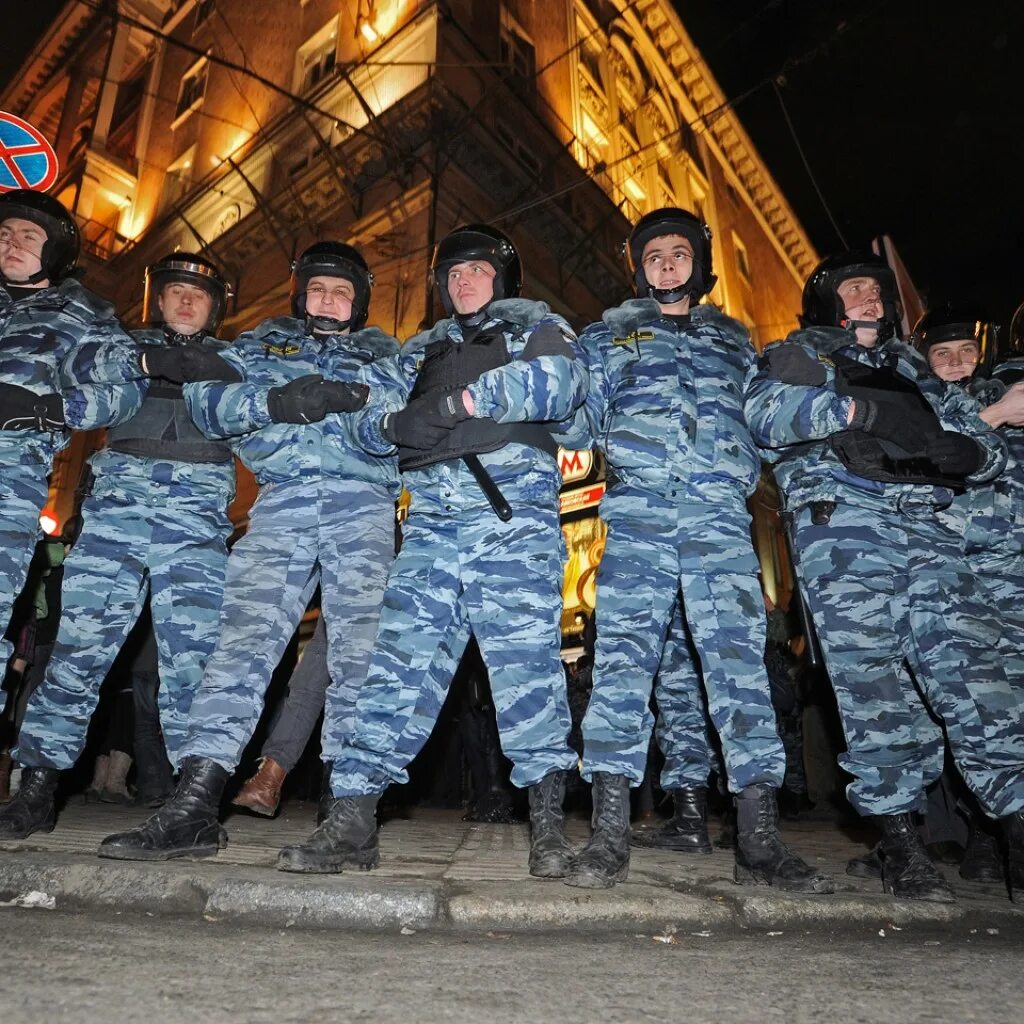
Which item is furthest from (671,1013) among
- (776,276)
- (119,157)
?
(776,276)

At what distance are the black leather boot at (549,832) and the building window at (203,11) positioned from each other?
2136cm

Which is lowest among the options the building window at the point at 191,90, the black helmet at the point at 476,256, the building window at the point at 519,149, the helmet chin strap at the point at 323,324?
the helmet chin strap at the point at 323,324

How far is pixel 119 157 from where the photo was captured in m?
20.9

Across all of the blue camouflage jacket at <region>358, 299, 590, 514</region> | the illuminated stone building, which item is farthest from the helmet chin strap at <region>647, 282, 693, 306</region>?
the illuminated stone building

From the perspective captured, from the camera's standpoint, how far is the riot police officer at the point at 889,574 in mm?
2891

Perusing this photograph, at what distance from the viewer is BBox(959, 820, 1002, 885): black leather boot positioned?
10.9 ft

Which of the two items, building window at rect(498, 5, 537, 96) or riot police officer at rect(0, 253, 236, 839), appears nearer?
riot police officer at rect(0, 253, 236, 839)

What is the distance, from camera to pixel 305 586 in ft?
10.1

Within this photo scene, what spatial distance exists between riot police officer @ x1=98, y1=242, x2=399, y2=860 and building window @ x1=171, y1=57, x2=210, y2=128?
18.5 m

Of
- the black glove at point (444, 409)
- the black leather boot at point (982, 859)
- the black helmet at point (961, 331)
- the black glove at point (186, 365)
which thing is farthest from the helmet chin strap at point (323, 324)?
the black leather boot at point (982, 859)

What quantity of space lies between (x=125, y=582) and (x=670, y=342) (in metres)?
2.51

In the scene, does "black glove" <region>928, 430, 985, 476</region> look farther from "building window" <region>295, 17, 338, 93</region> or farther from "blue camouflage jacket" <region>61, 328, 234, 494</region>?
"building window" <region>295, 17, 338, 93</region>

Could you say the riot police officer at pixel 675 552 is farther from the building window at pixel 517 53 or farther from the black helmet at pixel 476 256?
the building window at pixel 517 53

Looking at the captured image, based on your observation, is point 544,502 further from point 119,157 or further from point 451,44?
point 119,157
